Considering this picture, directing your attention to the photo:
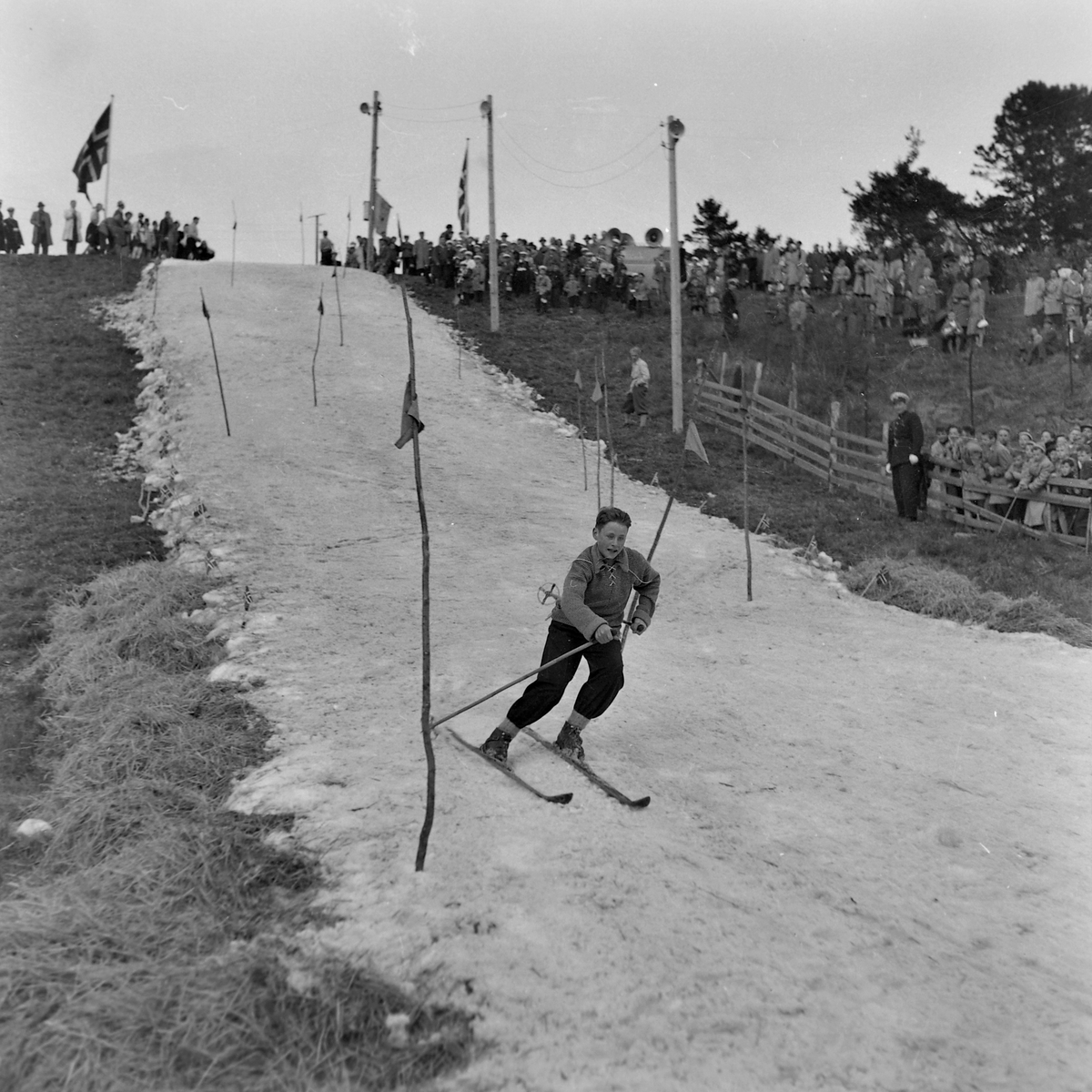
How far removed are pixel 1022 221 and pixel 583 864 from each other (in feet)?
124

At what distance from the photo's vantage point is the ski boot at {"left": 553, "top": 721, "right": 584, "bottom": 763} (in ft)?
19.3

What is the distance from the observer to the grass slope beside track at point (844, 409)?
10141 mm

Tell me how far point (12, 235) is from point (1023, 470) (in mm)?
25843

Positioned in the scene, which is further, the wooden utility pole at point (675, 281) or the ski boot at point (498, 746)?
the wooden utility pole at point (675, 281)

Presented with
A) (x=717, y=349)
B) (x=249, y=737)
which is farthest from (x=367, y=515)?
(x=717, y=349)

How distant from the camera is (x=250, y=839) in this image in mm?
4777

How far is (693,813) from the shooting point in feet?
17.7

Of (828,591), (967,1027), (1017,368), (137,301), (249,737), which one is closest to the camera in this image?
(967,1027)

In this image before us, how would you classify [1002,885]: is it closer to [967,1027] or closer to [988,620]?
[967,1027]

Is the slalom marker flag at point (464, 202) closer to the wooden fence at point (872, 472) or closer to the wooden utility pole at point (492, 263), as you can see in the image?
the wooden utility pole at point (492, 263)

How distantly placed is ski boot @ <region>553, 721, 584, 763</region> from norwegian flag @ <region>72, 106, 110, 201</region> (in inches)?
803

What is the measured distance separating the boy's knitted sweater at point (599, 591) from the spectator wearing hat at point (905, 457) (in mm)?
8062

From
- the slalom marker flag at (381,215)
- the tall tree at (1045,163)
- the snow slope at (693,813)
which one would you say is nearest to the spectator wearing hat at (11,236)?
the slalom marker flag at (381,215)

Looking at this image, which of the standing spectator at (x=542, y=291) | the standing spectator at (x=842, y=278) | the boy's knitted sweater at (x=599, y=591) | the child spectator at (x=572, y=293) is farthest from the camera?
the child spectator at (x=572, y=293)
